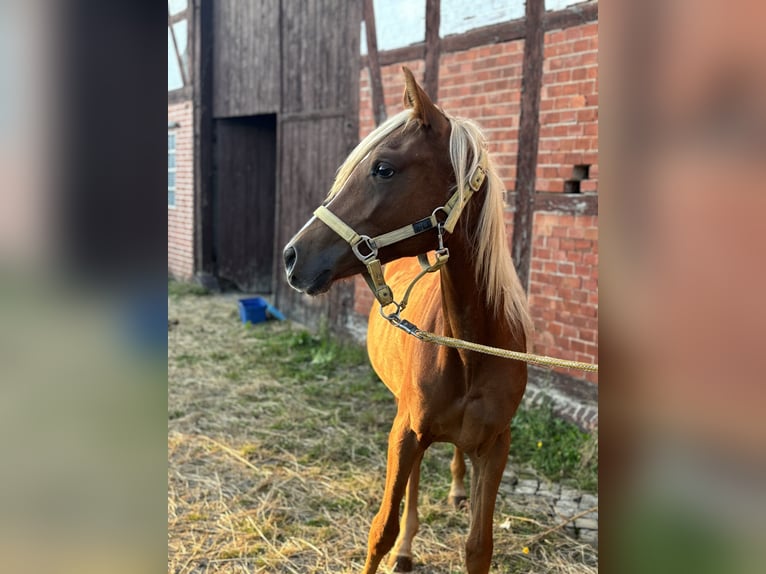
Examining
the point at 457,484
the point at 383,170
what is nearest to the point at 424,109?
the point at 383,170

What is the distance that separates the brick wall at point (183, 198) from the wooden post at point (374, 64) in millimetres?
4953

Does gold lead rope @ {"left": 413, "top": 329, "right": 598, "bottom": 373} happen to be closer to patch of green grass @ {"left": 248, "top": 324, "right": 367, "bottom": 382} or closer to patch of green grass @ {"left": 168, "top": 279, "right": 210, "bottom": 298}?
patch of green grass @ {"left": 248, "top": 324, "right": 367, "bottom": 382}

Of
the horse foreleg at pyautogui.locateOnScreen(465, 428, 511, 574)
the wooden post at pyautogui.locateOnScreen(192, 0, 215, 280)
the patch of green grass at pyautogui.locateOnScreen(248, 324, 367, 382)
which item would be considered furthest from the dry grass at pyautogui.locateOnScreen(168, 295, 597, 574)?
the wooden post at pyautogui.locateOnScreen(192, 0, 215, 280)

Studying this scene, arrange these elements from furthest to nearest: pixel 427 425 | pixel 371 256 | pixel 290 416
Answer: pixel 290 416
pixel 427 425
pixel 371 256

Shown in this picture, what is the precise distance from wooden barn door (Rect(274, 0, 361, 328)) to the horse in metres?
4.03

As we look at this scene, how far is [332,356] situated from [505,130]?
2.95m

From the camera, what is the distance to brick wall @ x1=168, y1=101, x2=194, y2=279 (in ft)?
31.9

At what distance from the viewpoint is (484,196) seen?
1.99 m

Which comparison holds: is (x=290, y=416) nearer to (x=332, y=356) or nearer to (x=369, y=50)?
(x=332, y=356)

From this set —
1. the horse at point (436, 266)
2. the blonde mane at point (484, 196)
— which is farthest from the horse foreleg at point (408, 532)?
the blonde mane at point (484, 196)

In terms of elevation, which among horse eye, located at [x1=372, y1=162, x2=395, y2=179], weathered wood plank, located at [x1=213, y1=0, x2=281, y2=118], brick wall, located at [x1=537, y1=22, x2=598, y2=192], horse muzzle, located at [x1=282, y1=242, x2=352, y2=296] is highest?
weathered wood plank, located at [x1=213, y1=0, x2=281, y2=118]
